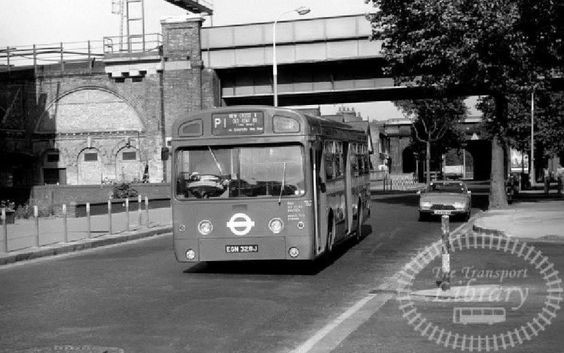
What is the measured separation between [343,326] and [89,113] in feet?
132

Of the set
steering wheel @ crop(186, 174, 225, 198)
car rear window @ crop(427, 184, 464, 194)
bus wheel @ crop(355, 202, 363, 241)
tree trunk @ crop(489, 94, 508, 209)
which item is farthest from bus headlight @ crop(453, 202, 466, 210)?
steering wheel @ crop(186, 174, 225, 198)

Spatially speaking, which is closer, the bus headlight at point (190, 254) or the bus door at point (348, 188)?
the bus headlight at point (190, 254)

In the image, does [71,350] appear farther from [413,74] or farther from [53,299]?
[413,74]

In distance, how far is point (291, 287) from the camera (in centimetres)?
1172

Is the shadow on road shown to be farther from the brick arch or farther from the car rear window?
the brick arch

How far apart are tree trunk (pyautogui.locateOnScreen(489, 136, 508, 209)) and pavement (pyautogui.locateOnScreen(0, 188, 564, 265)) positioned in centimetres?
297

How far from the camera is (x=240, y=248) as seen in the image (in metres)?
12.9

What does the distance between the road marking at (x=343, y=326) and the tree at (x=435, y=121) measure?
5286cm

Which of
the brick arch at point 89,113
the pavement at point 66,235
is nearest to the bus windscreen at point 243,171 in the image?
the pavement at point 66,235

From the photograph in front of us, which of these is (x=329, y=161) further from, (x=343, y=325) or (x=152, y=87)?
(x=152, y=87)

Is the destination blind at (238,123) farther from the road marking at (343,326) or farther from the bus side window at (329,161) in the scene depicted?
the road marking at (343,326)

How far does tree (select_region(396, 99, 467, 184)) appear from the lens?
212 feet

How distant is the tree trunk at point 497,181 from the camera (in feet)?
103

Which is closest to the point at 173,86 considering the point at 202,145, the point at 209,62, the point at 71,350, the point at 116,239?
the point at 209,62
